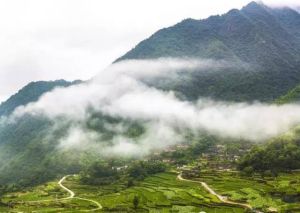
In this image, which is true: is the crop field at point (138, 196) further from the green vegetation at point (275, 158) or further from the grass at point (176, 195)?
the green vegetation at point (275, 158)

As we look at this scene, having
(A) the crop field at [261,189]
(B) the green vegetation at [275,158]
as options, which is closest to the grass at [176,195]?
(A) the crop field at [261,189]

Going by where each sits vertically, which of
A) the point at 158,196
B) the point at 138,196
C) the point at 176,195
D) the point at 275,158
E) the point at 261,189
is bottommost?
the point at 261,189

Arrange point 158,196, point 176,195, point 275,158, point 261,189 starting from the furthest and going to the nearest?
point 275,158 < point 158,196 < point 176,195 < point 261,189

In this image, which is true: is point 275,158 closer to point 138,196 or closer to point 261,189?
point 261,189

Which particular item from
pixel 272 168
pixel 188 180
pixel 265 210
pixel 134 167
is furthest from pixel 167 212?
pixel 134 167

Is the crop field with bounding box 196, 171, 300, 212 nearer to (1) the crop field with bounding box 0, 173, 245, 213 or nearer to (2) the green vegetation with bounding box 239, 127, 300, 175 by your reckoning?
(1) the crop field with bounding box 0, 173, 245, 213

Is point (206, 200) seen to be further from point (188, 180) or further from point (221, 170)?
point (221, 170)

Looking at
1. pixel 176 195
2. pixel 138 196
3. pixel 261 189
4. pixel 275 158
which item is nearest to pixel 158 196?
pixel 138 196
